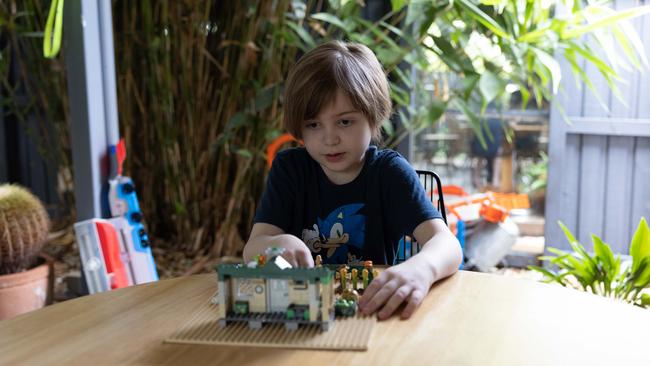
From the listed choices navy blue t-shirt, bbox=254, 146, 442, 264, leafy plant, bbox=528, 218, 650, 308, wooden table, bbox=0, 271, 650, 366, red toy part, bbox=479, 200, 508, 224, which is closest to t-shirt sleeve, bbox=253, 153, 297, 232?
navy blue t-shirt, bbox=254, 146, 442, 264

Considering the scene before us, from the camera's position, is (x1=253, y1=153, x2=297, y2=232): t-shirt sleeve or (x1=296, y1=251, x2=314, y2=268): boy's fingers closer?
(x1=296, y1=251, x2=314, y2=268): boy's fingers

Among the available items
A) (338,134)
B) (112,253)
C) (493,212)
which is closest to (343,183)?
(338,134)

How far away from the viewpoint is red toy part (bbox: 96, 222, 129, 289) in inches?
89.0

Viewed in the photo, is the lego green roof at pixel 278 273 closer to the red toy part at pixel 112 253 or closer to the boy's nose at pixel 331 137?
the boy's nose at pixel 331 137

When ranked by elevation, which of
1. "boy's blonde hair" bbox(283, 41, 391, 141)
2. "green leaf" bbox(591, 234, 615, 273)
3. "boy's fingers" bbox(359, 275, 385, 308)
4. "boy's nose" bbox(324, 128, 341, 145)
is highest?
"boy's blonde hair" bbox(283, 41, 391, 141)

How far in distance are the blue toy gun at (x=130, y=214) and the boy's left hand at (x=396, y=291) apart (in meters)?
1.50

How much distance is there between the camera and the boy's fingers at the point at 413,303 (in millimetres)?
991

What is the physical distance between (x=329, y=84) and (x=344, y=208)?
281 millimetres

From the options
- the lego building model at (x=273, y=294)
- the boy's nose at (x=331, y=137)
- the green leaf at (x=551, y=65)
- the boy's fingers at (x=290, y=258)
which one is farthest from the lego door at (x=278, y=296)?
the green leaf at (x=551, y=65)

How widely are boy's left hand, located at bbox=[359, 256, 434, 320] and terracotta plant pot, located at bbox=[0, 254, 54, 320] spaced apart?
1.74 m

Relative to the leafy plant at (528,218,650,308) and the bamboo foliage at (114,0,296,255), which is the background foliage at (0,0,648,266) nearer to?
the bamboo foliage at (114,0,296,255)

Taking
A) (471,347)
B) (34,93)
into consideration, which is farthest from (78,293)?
(471,347)

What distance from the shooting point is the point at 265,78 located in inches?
111

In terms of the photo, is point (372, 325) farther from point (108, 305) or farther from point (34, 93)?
point (34, 93)
